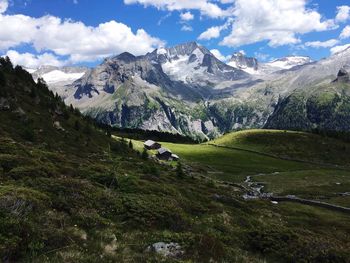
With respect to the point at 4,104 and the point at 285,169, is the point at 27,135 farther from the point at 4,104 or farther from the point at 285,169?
the point at 285,169

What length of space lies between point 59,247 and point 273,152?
189855 millimetres

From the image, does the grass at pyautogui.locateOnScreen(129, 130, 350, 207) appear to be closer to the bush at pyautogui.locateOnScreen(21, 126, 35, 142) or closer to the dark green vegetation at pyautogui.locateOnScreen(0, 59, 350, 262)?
the dark green vegetation at pyautogui.locateOnScreen(0, 59, 350, 262)

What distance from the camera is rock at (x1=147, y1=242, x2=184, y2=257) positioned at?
19347mm

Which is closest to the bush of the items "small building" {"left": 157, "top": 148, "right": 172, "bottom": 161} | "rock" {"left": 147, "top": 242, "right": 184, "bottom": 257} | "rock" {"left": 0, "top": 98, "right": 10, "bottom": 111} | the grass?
"rock" {"left": 0, "top": 98, "right": 10, "bottom": 111}

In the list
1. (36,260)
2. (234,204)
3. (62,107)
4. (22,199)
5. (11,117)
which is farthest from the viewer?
(62,107)

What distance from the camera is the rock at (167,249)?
19347mm

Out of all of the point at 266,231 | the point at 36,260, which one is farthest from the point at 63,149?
the point at 36,260

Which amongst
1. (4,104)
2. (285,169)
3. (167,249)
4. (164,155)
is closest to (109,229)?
(167,249)

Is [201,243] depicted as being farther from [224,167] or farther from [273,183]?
[224,167]

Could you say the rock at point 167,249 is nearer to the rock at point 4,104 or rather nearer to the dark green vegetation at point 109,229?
the dark green vegetation at point 109,229

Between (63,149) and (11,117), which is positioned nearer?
(63,149)

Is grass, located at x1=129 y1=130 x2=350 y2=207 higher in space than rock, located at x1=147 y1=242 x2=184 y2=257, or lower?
lower

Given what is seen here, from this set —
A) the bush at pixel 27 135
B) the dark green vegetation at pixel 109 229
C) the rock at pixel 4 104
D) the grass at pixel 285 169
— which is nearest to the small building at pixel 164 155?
the grass at pixel 285 169

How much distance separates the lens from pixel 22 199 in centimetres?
2061
